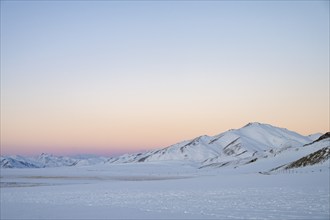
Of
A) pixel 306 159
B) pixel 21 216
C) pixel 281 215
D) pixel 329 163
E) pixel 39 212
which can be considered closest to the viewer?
pixel 281 215

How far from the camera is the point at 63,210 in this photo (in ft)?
71.4

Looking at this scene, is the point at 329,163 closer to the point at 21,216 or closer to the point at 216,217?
the point at 216,217

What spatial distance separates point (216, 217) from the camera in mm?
17031

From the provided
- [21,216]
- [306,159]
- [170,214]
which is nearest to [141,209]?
[170,214]

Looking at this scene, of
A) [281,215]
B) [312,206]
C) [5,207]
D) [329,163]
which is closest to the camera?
[281,215]

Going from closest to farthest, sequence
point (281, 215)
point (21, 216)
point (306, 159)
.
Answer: point (281, 215)
point (21, 216)
point (306, 159)

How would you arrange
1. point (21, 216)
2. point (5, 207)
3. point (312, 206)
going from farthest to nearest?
point (5, 207), point (21, 216), point (312, 206)

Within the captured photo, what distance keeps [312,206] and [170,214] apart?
7189mm

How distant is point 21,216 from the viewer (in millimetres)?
19938

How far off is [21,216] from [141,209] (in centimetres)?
665

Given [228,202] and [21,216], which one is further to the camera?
[228,202]

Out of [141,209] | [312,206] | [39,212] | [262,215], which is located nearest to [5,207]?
[39,212]

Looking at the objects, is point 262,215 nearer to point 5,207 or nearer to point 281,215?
point 281,215

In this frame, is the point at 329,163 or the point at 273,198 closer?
the point at 273,198
